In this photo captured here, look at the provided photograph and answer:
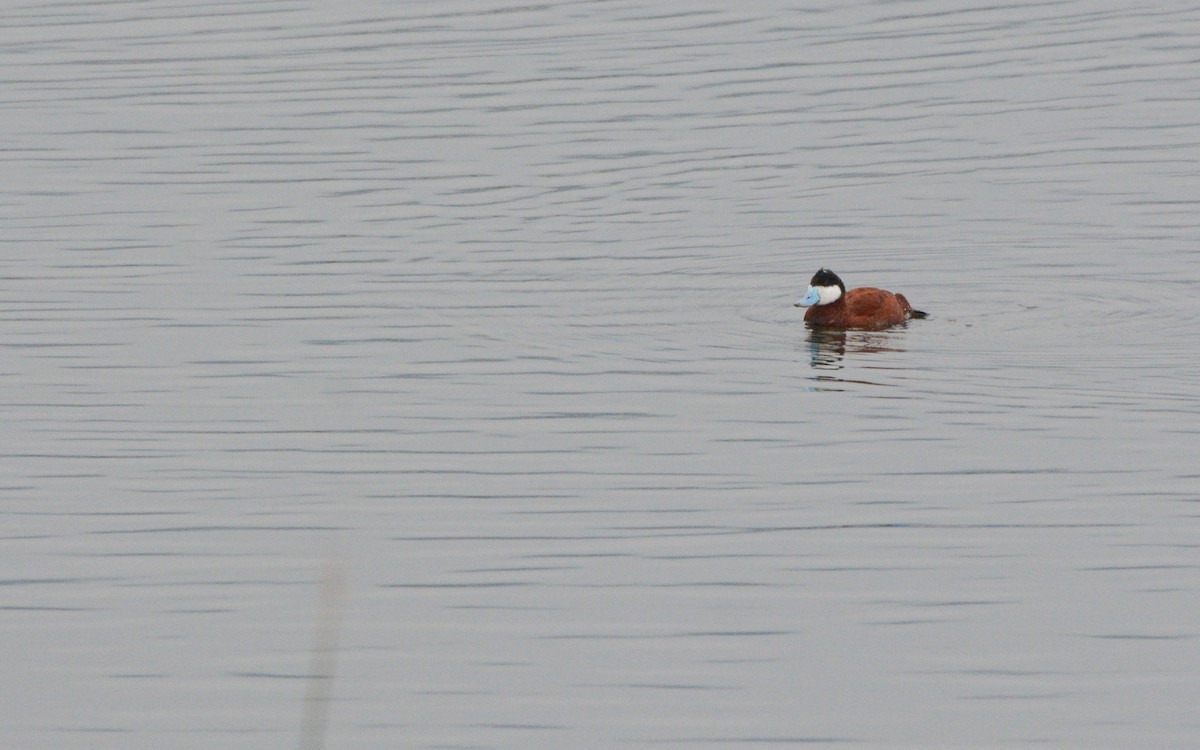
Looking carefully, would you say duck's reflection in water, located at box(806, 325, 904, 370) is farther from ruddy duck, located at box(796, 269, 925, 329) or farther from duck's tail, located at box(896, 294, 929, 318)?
duck's tail, located at box(896, 294, 929, 318)

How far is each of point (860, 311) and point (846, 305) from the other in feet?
0.44

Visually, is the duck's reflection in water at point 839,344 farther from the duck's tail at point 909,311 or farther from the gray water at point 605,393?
the duck's tail at point 909,311

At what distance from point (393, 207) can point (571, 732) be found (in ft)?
48.7

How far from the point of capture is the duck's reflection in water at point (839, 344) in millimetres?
18531

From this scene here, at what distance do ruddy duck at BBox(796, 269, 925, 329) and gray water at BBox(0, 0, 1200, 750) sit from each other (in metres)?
0.31

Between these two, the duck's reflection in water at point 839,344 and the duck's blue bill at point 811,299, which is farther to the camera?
the duck's blue bill at point 811,299

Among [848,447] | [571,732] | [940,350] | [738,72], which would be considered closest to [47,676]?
[571,732]

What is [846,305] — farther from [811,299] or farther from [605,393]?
[605,393]

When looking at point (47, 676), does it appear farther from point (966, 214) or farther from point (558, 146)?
point (558, 146)

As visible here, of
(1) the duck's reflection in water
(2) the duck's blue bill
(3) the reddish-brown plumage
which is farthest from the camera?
(2) the duck's blue bill

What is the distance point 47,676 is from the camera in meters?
11.2

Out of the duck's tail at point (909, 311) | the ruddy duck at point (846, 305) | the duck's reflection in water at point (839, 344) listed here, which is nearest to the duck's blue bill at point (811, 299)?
the ruddy duck at point (846, 305)

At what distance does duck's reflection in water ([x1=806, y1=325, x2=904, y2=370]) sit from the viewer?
60.8 feet

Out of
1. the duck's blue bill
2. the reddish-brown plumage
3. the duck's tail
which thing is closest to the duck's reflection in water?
the reddish-brown plumage
